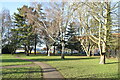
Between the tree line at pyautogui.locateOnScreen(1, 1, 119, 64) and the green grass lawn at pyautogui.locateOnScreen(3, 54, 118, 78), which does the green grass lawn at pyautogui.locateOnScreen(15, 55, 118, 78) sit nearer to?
the green grass lawn at pyautogui.locateOnScreen(3, 54, 118, 78)

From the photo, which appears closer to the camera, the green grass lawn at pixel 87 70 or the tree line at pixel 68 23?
the green grass lawn at pixel 87 70

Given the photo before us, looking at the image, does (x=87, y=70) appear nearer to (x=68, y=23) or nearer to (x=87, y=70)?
(x=87, y=70)

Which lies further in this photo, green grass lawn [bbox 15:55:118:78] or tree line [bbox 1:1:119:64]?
tree line [bbox 1:1:119:64]

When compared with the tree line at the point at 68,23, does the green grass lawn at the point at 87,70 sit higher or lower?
lower

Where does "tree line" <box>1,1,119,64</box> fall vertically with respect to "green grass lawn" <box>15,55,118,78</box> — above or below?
above

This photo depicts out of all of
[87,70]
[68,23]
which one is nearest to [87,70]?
[87,70]

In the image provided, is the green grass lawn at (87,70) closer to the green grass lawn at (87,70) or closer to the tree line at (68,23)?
the green grass lawn at (87,70)

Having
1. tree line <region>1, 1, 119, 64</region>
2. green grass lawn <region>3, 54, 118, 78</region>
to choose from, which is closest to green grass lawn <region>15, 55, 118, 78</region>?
green grass lawn <region>3, 54, 118, 78</region>

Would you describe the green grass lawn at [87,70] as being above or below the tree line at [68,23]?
below

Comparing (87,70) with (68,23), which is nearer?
(87,70)

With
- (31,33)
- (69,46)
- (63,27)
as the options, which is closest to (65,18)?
(63,27)

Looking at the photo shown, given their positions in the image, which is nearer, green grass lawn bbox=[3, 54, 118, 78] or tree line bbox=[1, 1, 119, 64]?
green grass lawn bbox=[3, 54, 118, 78]

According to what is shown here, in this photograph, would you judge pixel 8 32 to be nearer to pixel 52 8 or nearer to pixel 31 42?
pixel 31 42

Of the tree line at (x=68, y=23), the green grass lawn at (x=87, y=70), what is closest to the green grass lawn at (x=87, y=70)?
the green grass lawn at (x=87, y=70)
